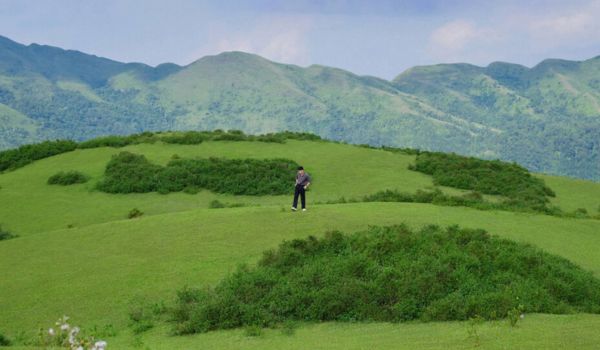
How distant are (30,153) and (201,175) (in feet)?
61.0

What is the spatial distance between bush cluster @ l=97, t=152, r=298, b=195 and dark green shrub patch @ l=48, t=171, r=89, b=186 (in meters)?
1.74

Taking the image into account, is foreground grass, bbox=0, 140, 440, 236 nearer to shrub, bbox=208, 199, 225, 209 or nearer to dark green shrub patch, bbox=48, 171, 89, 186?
dark green shrub patch, bbox=48, 171, 89, 186

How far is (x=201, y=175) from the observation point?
4566 centimetres

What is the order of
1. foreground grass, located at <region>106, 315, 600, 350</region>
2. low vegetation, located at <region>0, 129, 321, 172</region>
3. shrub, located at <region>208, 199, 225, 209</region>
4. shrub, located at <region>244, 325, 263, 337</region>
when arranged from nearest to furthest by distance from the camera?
foreground grass, located at <region>106, 315, 600, 350</region>, shrub, located at <region>244, 325, 263, 337</region>, shrub, located at <region>208, 199, 225, 209</region>, low vegetation, located at <region>0, 129, 321, 172</region>

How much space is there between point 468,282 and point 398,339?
16.3 feet

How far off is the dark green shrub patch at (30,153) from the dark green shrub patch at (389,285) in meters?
38.3

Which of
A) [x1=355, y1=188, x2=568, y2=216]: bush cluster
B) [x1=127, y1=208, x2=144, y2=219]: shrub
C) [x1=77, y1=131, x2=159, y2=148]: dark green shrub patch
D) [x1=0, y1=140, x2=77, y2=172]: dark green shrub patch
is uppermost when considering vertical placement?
[x1=77, y1=131, x2=159, y2=148]: dark green shrub patch

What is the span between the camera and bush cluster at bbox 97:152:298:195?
44.2m

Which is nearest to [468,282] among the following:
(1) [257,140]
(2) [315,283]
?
(2) [315,283]

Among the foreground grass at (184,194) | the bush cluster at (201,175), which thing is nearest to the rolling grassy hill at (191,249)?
the foreground grass at (184,194)

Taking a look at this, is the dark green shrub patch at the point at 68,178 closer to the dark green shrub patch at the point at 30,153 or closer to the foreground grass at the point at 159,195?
the foreground grass at the point at 159,195

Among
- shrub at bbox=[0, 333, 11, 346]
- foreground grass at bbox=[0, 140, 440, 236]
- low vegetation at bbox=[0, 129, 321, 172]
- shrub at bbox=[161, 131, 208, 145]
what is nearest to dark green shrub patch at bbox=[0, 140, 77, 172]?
low vegetation at bbox=[0, 129, 321, 172]

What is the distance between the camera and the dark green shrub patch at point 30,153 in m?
52.5

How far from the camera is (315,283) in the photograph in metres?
19.5
